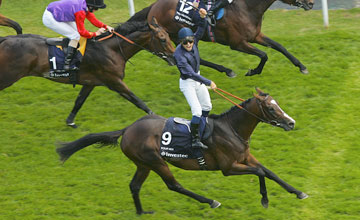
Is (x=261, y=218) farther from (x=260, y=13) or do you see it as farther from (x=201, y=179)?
(x=260, y=13)

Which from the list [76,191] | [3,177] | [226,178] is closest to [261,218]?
[226,178]

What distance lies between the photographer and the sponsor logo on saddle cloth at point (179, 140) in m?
6.88

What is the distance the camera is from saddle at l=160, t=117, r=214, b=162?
6879mm

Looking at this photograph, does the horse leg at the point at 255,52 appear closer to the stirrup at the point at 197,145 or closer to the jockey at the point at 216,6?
the jockey at the point at 216,6

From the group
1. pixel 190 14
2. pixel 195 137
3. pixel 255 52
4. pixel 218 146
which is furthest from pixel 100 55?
pixel 218 146

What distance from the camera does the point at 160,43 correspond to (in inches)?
352

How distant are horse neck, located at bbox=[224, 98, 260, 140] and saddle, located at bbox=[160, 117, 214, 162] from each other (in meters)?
0.27

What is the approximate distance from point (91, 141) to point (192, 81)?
4.64ft

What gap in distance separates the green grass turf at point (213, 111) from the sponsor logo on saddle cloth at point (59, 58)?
105cm

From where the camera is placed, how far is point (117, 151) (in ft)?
29.0

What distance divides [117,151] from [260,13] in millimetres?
3391

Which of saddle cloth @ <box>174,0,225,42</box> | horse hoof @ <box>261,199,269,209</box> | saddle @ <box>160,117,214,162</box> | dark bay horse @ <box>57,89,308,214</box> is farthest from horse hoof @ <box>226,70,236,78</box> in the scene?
horse hoof @ <box>261,199,269,209</box>

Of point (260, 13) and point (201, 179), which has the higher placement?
point (260, 13)

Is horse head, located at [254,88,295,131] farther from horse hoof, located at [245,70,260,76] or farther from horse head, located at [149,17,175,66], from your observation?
horse hoof, located at [245,70,260,76]
